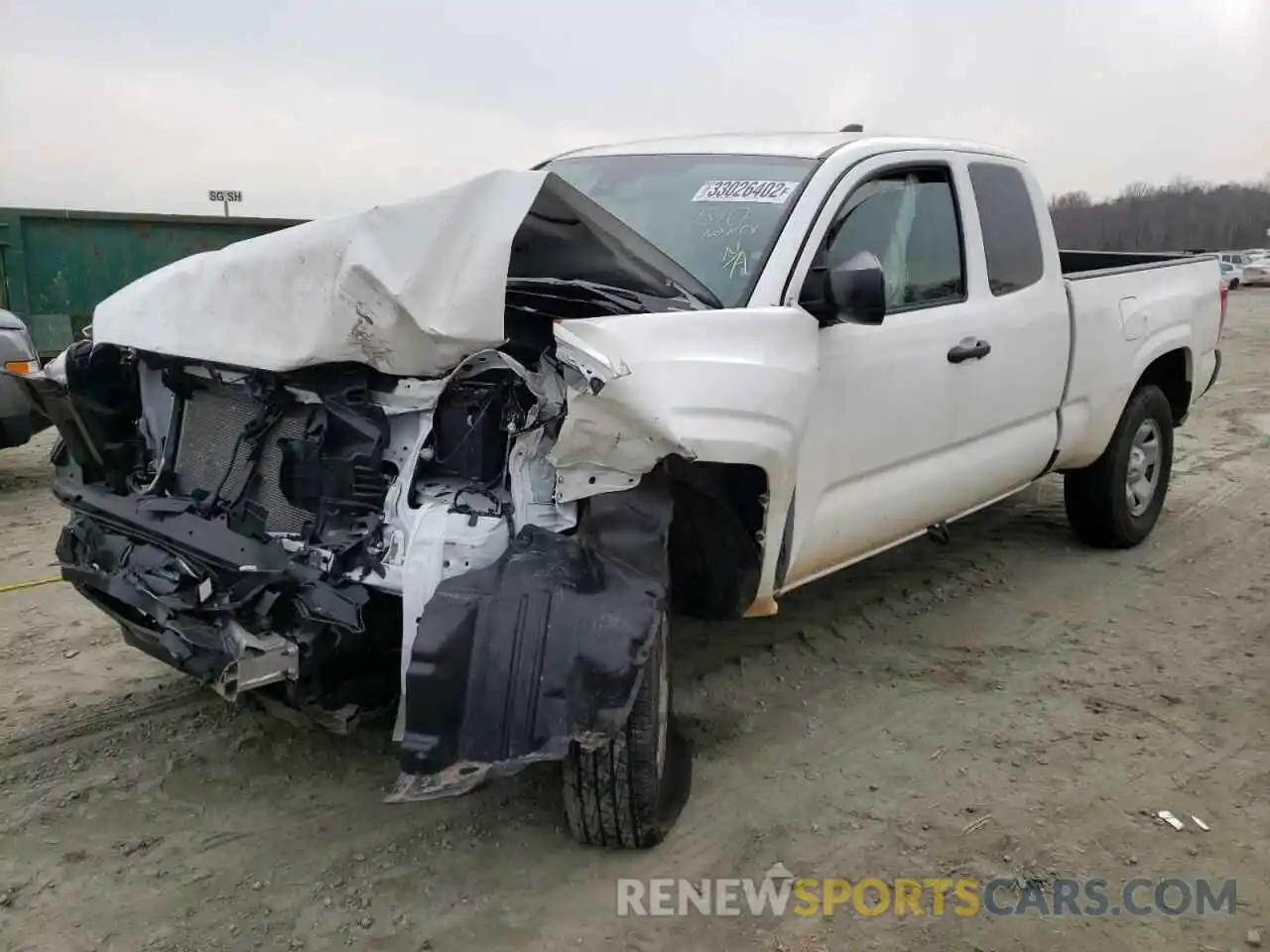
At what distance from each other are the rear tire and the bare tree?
814cm

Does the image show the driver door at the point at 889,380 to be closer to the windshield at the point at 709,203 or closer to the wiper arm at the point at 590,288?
the windshield at the point at 709,203

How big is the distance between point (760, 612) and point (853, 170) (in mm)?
1549

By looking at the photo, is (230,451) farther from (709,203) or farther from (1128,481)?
(1128,481)

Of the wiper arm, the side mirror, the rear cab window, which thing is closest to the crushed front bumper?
the wiper arm

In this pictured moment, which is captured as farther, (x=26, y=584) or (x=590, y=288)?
(x=26, y=584)

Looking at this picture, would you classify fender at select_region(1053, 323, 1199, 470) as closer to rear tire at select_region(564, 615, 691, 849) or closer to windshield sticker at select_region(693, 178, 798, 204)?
windshield sticker at select_region(693, 178, 798, 204)

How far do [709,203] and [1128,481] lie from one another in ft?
10.5

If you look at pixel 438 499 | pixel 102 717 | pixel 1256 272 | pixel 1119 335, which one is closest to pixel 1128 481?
pixel 1119 335

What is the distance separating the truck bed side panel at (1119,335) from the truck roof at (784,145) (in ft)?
3.22

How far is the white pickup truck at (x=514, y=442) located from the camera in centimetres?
257

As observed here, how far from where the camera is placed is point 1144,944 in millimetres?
2727

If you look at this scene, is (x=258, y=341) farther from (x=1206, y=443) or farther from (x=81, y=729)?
(x=1206, y=443)

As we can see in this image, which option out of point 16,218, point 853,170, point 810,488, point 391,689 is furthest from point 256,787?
point 16,218

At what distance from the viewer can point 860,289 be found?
315 centimetres
